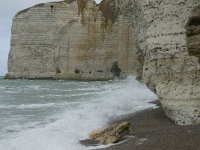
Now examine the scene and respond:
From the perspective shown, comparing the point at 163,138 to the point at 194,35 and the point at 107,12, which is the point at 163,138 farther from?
the point at 107,12

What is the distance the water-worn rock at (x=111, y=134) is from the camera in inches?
246

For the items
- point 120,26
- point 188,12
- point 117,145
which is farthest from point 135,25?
point 120,26

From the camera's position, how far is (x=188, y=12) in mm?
6707

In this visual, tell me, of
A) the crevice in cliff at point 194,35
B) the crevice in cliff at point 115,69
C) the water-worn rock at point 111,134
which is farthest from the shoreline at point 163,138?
the crevice in cliff at point 115,69

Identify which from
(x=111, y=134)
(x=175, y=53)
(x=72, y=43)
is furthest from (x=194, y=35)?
(x=72, y=43)

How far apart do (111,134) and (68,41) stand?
45911mm

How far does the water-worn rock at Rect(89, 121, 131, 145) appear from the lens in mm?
6246

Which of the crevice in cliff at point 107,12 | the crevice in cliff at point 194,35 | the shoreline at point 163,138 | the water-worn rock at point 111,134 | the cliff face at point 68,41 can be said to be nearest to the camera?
the shoreline at point 163,138

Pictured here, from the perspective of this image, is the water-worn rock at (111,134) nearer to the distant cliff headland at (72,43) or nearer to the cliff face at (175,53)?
the cliff face at (175,53)

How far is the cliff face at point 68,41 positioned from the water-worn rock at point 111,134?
140 ft

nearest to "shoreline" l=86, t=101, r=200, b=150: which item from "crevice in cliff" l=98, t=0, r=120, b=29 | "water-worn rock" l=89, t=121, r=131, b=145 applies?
"water-worn rock" l=89, t=121, r=131, b=145

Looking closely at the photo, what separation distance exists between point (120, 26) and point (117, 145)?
45545mm

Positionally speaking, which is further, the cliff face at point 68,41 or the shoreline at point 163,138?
the cliff face at point 68,41

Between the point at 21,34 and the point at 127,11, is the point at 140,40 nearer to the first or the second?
the point at 127,11
